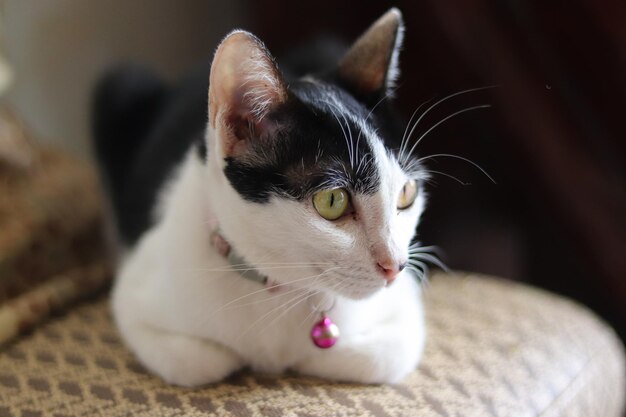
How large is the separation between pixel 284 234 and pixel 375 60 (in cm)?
30

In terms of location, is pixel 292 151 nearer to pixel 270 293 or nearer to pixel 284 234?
pixel 284 234

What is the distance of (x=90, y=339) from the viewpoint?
1095mm

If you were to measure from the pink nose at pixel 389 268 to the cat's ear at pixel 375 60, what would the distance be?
0.27m

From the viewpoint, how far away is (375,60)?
93 cm

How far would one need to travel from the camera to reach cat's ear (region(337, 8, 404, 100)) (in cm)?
92

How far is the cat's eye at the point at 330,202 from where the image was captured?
79 cm

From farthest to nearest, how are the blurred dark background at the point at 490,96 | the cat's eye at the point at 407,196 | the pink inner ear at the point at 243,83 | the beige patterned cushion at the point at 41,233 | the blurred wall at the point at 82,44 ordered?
the blurred wall at the point at 82,44
the blurred dark background at the point at 490,96
the beige patterned cushion at the point at 41,233
the cat's eye at the point at 407,196
the pink inner ear at the point at 243,83

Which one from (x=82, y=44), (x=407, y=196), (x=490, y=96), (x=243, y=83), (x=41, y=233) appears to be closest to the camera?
(x=243, y=83)

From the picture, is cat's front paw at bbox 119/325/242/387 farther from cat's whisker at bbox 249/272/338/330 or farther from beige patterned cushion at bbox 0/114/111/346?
beige patterned cushion at bbox 0/114/111/346

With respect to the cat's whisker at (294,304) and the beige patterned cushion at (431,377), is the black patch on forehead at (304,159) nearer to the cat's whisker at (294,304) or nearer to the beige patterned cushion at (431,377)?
the cat's whisker at (294,304)

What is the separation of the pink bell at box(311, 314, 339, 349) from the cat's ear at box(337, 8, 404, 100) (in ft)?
1.08

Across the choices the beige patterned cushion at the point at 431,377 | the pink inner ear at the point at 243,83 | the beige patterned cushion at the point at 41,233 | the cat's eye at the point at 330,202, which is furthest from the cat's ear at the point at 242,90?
the beige patterned cushion at the point at 41,233

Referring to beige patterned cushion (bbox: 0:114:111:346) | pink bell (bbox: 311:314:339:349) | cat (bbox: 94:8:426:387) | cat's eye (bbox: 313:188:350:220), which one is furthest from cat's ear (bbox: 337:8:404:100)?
beige patterned cushion (bbox: 0:114:111:346)

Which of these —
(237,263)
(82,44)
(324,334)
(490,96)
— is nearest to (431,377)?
(324,334)
